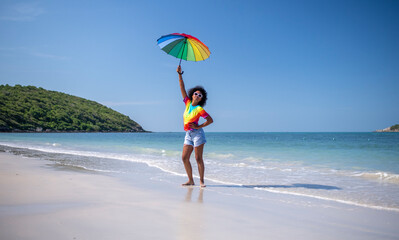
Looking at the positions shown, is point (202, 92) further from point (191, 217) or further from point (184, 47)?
point (191, 217)

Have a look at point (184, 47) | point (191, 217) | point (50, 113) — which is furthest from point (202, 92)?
point (50, 113)

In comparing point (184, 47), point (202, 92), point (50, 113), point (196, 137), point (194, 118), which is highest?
point (50, 113)

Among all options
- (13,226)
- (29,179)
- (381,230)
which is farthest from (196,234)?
(29,179)

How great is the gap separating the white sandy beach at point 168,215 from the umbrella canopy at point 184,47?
2.97 metres

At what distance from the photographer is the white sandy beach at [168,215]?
2988mm

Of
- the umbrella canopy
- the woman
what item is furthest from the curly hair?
the umbrella canopy

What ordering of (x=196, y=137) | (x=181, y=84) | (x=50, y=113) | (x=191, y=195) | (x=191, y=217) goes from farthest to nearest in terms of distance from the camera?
(x=50, y=113)
(x=181, y=84)
(x=196, y=137)
(x=191, y=195)
(x=191, y=217)

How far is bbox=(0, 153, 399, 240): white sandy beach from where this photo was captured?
2988 mm

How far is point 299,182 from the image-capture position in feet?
24.0

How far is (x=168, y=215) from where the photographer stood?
371cm

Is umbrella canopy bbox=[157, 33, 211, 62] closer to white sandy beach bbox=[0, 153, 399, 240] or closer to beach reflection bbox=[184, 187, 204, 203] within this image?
beach reflection bbox=[184, 187, 204, 203]

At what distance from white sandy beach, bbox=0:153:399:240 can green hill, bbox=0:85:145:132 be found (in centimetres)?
7437

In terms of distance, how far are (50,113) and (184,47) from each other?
88.2 m

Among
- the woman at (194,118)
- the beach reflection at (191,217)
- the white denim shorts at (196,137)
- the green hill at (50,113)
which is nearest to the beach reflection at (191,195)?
the beach reflection at (191,217)
